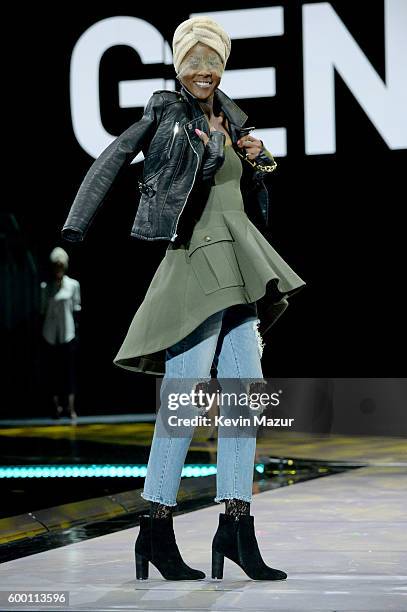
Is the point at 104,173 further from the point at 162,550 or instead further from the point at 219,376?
the point at 162,550

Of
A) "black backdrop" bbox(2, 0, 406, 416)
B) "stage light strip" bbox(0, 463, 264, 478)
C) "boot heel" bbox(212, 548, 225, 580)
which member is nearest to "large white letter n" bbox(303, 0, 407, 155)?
"black backdrop" bbox(2, 0, 406, 416)

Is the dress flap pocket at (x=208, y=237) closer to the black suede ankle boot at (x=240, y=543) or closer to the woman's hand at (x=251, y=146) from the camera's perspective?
the woman's hand at (x=251, y=146)

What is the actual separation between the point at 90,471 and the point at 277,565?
334cm

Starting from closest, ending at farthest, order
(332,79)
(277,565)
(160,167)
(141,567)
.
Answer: (160,167)
(141,567)
(277,565)
(332,79)

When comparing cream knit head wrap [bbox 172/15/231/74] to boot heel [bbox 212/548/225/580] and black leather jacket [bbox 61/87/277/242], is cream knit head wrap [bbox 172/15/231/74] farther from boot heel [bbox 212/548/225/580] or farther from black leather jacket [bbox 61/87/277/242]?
boot heel [bbox 212/548/225/580]

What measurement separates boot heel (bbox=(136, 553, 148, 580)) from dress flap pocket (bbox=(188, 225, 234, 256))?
0.91m

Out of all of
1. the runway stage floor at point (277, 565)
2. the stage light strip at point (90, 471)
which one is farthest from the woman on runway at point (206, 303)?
the stage light strip at point (90, 471)

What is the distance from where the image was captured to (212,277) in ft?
13.0

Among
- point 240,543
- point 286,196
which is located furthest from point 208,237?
point 286,196

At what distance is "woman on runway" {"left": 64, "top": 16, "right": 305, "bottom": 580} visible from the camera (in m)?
3.94

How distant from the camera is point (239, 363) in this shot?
158 inches

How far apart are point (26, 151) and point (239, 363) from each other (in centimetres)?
888

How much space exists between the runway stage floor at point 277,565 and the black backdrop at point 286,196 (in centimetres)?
467

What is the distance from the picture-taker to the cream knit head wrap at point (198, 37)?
4.01 metres
